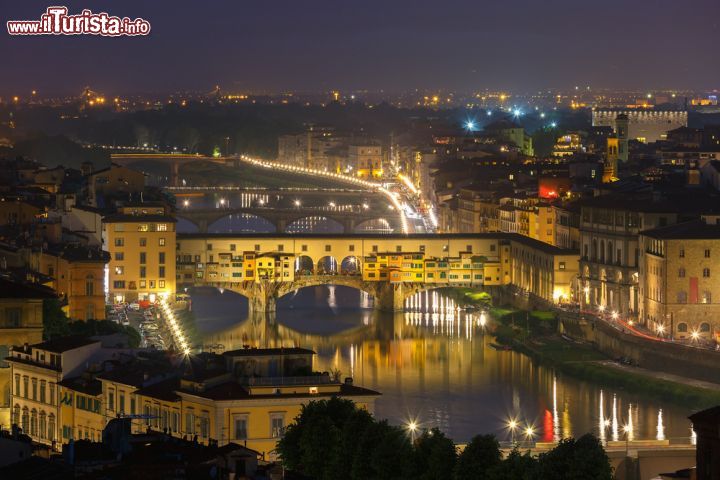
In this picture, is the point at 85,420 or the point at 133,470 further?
the point at 85,420

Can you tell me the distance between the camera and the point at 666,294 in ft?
94.6

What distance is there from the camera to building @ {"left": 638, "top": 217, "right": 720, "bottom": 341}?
1129 inches

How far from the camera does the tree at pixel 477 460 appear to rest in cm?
1380

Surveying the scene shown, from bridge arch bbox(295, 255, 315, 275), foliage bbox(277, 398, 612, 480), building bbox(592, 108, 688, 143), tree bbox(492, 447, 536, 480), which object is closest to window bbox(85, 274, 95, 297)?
foliage bbox(277, 398, 612, 480)

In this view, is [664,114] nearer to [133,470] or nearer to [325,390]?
[325,390]

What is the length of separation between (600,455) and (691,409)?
1094 cm

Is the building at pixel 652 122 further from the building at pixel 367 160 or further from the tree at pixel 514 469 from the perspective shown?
the tree at pixel 514 469

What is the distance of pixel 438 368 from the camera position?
88.4 ft

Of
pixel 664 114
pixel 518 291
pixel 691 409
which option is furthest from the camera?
pixel 664 114

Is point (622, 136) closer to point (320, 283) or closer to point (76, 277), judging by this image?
point (320, 283)

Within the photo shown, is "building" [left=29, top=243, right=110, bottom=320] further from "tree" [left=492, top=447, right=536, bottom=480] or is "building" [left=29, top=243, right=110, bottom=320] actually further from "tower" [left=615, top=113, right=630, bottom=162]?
→ "tower" [left=615, top=113, right=630, bottom=162]

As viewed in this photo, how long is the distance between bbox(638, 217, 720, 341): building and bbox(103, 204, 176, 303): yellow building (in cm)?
788

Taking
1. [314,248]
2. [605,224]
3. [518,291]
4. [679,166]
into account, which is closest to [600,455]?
[605,224]

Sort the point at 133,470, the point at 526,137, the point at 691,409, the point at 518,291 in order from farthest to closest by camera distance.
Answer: the point at 526,137 < the point at 518,291 < the point at 691,409 < the point at 133,470
